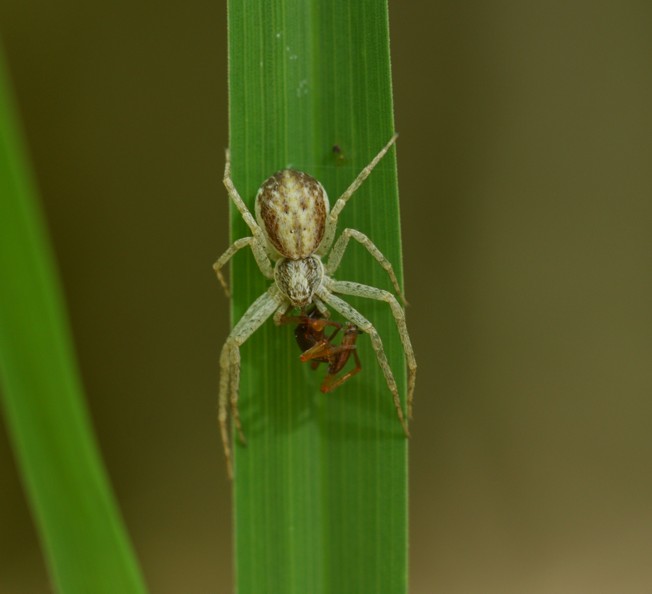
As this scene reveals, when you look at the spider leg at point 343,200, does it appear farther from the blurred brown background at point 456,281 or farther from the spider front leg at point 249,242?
the blurred brown background at point 456,281

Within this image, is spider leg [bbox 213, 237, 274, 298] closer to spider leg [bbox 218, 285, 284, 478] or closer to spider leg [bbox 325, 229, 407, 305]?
spider leg [bbox 218, 285, 284, 478]

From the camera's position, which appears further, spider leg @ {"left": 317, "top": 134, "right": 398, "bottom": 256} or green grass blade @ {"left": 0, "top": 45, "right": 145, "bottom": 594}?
spider leg @ {"left": 317, "top": 134, "right": 398, "bottom": 256}

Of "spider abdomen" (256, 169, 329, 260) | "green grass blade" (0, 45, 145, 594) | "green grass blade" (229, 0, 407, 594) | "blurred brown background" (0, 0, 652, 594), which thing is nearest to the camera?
"green grass blade" (0, 45, 145, 594)

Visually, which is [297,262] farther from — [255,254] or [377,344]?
[377,344]

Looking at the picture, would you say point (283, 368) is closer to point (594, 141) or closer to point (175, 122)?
point (175, 122)

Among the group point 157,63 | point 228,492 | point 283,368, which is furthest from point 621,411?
point 157,63

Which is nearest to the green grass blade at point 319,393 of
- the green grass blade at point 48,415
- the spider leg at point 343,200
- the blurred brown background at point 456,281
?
the spider leg at point 343,200

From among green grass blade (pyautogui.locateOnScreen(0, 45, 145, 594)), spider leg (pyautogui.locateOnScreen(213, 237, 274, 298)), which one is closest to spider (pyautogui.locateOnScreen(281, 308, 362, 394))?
spider leg (pyautogui.locateOnScreen(213, 237, 274, 298))
